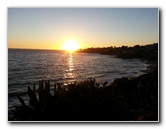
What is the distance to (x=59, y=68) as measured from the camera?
9.67 feet

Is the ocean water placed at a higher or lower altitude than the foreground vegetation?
higher

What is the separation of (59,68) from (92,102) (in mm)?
428

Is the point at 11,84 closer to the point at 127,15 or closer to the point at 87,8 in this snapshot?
the point at 87,8

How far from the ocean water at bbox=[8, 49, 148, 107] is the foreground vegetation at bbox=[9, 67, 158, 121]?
0.06m

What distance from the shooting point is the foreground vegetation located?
9.52 ft

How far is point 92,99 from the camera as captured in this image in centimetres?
295

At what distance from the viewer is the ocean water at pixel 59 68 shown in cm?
291

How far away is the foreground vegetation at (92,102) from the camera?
9.52 ft

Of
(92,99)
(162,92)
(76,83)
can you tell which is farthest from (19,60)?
(162,92)

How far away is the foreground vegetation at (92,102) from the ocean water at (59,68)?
56 millimetres

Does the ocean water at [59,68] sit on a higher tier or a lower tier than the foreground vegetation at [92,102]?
higher

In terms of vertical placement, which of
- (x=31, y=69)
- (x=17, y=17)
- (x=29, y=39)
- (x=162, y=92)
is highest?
(x=17, y=17)

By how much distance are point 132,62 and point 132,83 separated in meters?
0.19

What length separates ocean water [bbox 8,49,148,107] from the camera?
291cm
